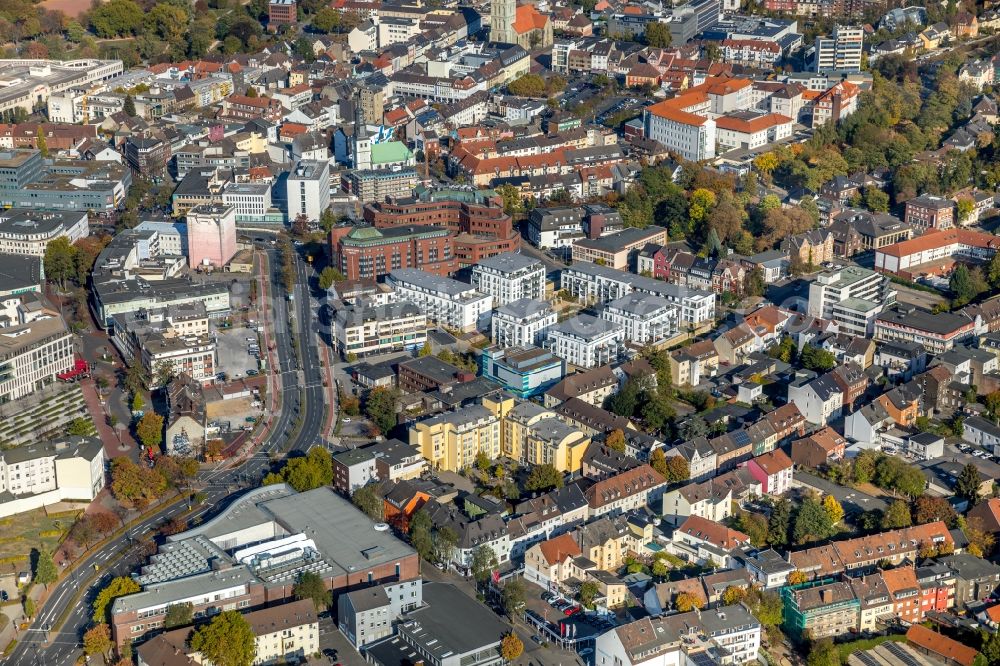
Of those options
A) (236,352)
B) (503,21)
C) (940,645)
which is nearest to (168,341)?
(236,352)

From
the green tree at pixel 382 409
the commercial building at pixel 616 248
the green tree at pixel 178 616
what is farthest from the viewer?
the commercial building at pixel 616 248

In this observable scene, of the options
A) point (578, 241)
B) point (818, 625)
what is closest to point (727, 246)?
point (578, 241)

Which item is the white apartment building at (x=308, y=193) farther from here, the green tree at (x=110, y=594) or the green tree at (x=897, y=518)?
the green tree at (x=897, y=518)

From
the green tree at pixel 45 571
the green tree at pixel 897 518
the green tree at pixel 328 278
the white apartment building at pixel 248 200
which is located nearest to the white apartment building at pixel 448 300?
the green tree at pixel 328 278

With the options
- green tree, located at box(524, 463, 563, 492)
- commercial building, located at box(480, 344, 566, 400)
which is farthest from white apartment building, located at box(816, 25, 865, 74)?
green tree, located at box(524, 463, 563, 492)

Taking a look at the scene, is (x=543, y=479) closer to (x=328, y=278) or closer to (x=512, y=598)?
(x=512, y=598)

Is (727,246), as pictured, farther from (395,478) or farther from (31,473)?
(31,473)

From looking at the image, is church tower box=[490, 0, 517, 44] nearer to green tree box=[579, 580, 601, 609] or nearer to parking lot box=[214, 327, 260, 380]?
parking lot box=[214, 327, 260, 380]
